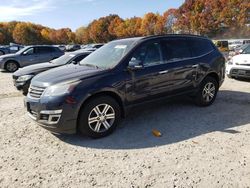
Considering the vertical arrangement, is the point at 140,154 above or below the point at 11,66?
below

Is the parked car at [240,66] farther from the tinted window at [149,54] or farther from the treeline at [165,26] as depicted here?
the treeline at [165,26]

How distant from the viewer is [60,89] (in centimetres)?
406

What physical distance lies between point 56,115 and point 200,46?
3.79 meters

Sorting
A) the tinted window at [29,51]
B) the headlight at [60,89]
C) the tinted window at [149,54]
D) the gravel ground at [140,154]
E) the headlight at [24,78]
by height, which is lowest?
the gravel ground at [140,154]

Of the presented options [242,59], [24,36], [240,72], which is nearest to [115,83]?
[240,72]

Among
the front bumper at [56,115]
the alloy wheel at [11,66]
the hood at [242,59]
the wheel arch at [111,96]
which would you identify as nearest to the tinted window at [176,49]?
the wheel arch at [111,96]

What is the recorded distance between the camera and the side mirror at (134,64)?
14.9ft

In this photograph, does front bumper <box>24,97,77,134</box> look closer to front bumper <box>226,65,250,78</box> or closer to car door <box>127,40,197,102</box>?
car door <box>127,40,197,102</box>

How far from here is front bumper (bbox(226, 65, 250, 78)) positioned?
848cm

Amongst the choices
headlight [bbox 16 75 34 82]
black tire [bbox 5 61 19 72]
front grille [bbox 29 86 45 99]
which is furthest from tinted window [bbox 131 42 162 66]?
black tire [bbox 5 61 19 72]

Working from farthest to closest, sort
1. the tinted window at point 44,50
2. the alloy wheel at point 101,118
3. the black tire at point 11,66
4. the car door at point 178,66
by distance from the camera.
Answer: the black tire at point 11,66 → the tinted window at point 44,50 → the car door at point 178,66 → the alloy wheel at point 101,118

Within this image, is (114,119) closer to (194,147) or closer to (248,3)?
(194,147)

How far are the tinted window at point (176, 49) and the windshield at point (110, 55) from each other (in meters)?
0.76

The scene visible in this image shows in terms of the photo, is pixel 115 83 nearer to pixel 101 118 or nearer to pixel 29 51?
pixel 101 118
